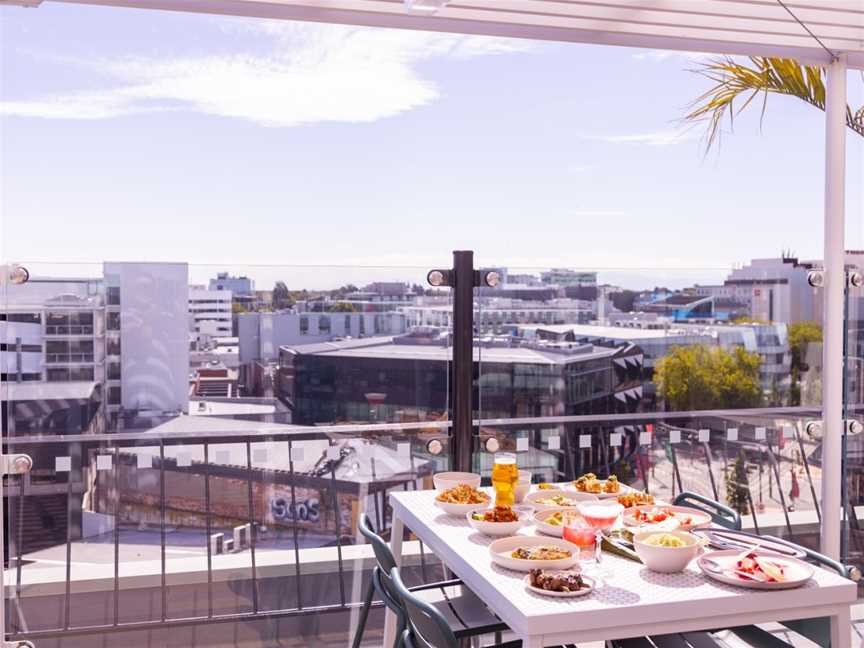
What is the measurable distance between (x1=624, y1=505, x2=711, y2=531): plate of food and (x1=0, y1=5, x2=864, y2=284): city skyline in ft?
20.4

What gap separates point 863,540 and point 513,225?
8.11 meters

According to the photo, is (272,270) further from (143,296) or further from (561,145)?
(561,145)

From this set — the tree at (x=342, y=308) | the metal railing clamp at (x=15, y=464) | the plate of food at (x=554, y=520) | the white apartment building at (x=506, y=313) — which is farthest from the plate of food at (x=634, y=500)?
the metal railing clamp at (x=15, y=464)

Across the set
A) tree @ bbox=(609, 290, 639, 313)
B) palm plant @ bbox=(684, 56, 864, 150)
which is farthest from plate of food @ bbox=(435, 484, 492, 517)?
palm plant @ bbox=(684, 56, 864, 150)

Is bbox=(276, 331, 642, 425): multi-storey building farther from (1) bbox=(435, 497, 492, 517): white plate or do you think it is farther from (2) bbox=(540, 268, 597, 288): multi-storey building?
(1) bbox=(435, 497, 492, 517): white plate

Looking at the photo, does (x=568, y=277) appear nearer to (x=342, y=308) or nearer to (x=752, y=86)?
(x=342, y=308)

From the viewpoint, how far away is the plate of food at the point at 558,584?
1.99m

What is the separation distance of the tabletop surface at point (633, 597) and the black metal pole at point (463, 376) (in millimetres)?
1389

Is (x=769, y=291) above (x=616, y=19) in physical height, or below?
below

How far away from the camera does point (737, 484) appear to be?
4.08 m

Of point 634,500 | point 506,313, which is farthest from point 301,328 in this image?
point 634,500


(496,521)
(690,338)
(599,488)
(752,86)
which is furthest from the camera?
(752,86)

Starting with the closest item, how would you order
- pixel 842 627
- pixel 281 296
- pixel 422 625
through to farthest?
1. pixel 842 627
2. pixel 422 625
3. pixel 281 296

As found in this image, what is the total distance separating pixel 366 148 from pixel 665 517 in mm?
10115
